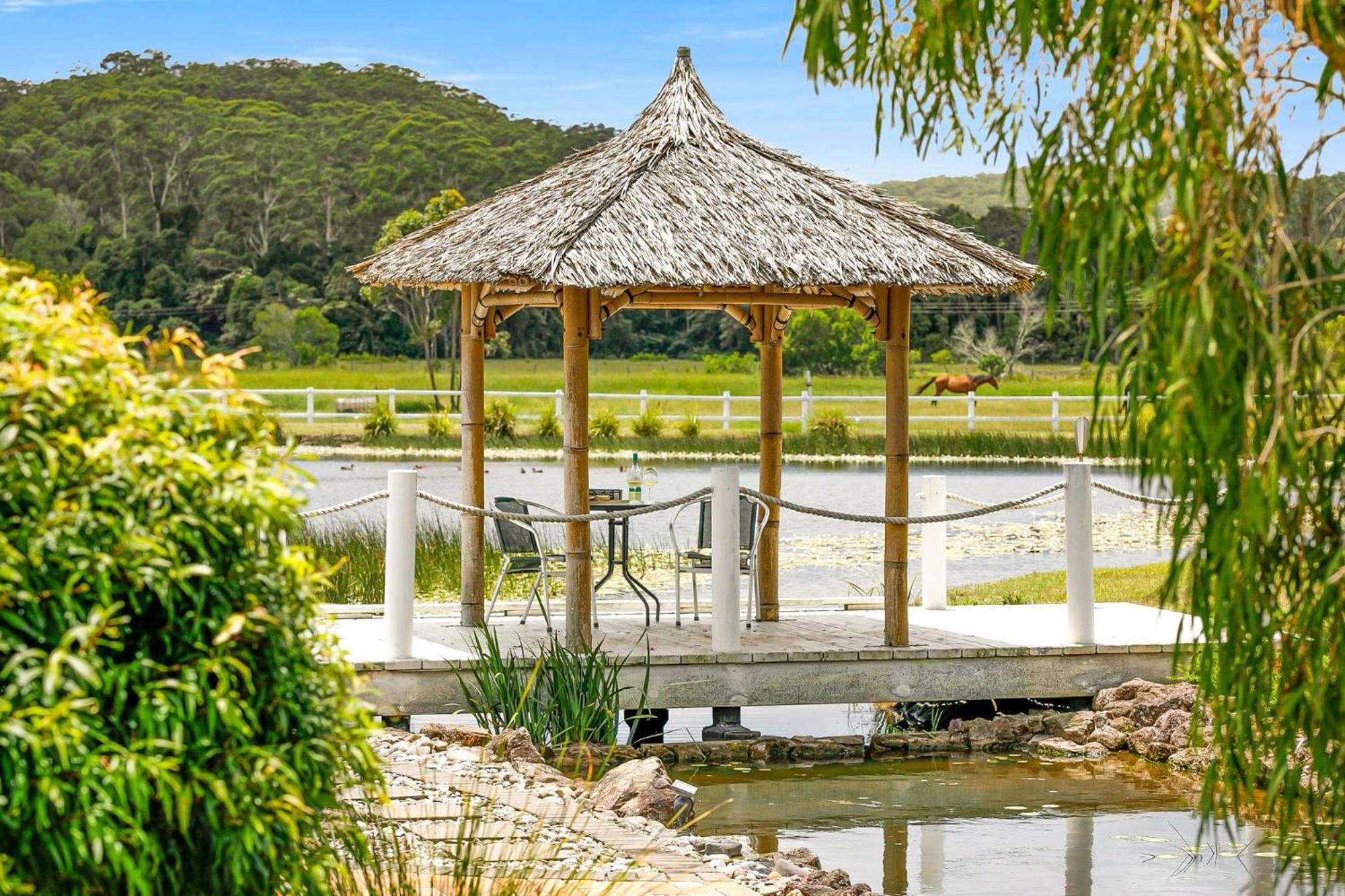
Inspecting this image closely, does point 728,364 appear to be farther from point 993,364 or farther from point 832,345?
point 993,364

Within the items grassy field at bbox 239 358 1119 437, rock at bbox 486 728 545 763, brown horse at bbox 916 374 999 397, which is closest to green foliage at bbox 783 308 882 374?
Result: grassy field at bbox 239 358 1119 437

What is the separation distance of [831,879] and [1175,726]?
3.55 metres

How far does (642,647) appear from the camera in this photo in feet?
29.7

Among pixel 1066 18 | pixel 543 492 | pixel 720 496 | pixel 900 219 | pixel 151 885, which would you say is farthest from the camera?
pixel 543 492

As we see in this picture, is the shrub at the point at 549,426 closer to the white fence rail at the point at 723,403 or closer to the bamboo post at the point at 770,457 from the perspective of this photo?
the white fence rail at the point at 723,403

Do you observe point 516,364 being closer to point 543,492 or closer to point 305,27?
point 543,492

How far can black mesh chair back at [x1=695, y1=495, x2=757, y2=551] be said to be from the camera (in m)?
9.59

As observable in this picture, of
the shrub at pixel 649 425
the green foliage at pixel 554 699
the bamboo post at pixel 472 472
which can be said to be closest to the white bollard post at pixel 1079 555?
the green foliage at pixel 554 699

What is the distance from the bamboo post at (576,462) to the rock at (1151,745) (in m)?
2.93

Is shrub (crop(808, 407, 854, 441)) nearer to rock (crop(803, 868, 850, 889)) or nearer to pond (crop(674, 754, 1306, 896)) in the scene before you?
pond (crop(674, 754, 1306, 896))

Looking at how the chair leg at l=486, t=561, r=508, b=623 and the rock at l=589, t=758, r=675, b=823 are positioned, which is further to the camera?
the chair leg at l=486, t=561, r=508, b=623

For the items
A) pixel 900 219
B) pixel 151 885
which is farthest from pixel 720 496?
pixel 151 885

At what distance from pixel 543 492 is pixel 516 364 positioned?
3657cm

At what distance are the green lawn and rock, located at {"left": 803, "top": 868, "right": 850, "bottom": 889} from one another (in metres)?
6.89
